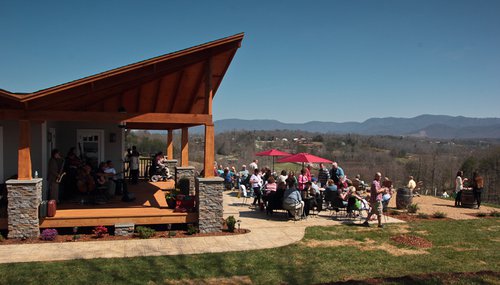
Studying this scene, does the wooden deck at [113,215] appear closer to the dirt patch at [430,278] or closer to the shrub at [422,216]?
the dirt patch at [430,278]

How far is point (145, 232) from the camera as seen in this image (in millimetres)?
8703

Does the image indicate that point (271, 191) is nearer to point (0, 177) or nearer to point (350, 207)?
point (350, 207)

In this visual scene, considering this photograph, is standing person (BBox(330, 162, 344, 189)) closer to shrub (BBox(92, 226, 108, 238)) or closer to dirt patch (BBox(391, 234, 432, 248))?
dirt patch (BBox(391, 234, 432, 248))

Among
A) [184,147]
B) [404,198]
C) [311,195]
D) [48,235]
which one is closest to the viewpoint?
[48,235]

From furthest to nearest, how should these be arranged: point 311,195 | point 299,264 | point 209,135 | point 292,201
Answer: point 311,195, point 292,201, point 209,135, point 299,264

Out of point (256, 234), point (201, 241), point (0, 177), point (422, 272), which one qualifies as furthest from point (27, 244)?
point (422, 272)

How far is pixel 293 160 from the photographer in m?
13.3

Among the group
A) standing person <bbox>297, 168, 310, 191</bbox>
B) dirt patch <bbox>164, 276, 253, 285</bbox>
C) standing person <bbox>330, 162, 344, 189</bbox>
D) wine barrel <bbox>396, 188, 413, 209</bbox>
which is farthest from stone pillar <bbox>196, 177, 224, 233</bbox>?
wine barrel <bbox>396, 188, 413, 209</bbox>

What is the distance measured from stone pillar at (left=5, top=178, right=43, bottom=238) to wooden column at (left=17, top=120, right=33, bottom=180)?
20 centimetres

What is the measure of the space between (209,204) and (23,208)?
422 centimetres

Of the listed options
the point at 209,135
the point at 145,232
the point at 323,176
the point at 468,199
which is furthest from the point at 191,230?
the point at 468,199

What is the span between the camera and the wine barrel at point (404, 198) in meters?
13.2

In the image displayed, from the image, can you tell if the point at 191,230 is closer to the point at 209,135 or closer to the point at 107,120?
the point at 209,135

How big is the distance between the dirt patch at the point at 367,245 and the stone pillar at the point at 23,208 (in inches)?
246
